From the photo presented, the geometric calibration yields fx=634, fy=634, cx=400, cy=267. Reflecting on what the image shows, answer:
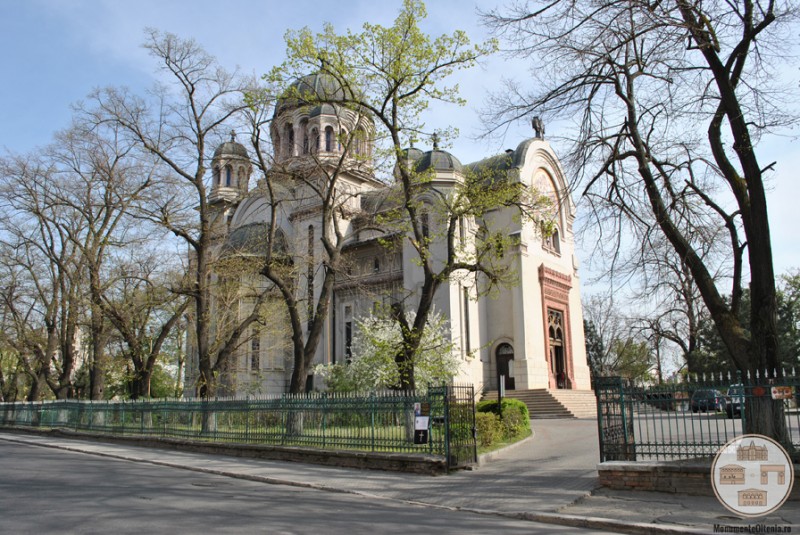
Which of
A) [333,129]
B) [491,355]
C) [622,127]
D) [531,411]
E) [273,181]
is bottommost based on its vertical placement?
[531,411]

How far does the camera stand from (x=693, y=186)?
12.1 meters

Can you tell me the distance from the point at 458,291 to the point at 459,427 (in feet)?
60.0

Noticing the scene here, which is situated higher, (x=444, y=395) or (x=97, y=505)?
(x=444, y=395)

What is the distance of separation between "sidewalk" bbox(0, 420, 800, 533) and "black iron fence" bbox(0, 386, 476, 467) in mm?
691

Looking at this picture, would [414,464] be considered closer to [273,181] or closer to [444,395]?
[444,395]

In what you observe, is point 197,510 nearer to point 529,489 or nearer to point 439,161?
point 529,489

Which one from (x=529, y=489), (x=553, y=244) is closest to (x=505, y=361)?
(x=553, y=244)

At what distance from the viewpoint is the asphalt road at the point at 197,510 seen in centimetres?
715

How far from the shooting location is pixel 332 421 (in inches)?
561

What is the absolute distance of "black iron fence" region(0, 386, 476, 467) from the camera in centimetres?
1254

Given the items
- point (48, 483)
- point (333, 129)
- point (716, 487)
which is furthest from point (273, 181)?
point (333, 129)

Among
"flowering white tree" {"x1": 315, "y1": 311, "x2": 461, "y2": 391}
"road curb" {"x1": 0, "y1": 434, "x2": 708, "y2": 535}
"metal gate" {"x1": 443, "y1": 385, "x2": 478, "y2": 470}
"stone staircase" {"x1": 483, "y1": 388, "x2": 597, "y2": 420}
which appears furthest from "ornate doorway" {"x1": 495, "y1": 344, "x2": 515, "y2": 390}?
"road curb" {"x1": 0, "y1": 434, "x2": 708, "y2": 535}

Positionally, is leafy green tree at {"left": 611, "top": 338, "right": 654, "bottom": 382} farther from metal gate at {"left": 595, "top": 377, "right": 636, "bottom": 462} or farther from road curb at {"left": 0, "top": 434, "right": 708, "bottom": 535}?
road curb at {"left": 0, "top": 434, "right": 708, "bottom": 535}

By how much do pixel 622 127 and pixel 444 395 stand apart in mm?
6292
